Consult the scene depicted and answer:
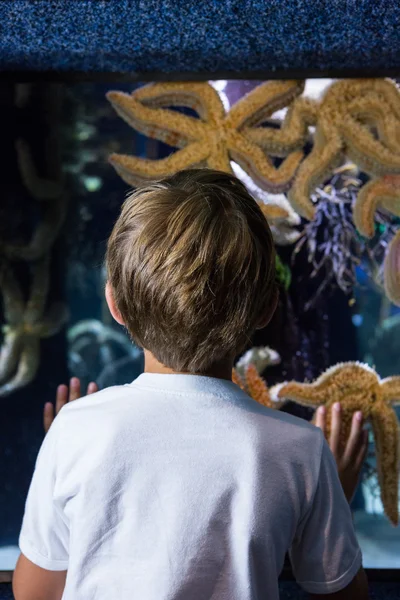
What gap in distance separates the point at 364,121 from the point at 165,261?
1.54ft

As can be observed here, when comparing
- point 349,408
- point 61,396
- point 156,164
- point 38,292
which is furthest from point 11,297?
point 349,408

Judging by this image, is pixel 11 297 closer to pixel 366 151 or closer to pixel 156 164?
pixel 156 164

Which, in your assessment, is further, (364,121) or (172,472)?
(364,121)

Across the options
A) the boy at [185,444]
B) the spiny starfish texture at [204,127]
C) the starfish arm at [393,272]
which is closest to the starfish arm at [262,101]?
the spiny starfish texture at [204,127]

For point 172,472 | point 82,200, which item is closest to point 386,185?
point 82,200

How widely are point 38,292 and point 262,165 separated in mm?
337

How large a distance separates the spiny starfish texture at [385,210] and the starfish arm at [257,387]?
20cm

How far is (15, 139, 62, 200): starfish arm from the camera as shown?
2.59 ft

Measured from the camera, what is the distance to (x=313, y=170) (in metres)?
0.77

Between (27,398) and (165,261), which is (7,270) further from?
(165,261)

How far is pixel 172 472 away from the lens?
446 millimetres

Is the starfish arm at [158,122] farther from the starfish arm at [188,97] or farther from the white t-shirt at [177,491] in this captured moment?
the white t-shirt at [177,491]

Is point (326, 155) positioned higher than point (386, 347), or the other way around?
point (326, 155)

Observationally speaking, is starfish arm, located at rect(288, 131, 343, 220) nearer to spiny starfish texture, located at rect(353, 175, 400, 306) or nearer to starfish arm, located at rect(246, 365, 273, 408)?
spiny starfish texture, located at rect(353, 175, 400, 306)
